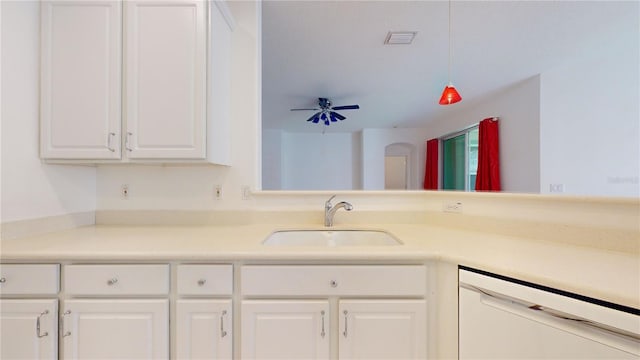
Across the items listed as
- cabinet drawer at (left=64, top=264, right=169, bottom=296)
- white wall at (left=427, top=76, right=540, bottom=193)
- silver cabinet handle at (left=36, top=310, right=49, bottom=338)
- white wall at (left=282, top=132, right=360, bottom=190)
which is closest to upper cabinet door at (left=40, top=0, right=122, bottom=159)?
cabinet drawer at (left=64, top=264, right=169, bottom=296)

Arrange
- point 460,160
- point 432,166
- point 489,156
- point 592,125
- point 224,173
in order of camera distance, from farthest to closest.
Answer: point 432,166 → point 460,160 → point 489,156 → point 592,125 → point 224,173

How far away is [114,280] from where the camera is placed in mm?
1039

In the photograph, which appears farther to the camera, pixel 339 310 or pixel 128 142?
pixel 128 142

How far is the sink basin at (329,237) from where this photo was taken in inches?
62.1

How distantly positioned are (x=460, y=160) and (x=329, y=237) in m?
4.44

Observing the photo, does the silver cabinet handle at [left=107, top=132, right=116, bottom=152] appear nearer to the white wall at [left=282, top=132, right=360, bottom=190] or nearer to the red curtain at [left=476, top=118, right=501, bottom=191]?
the red curtain at [left=476, top=118, right=501, bottom=191]

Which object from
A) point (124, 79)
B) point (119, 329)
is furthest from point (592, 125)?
point (119, 329)

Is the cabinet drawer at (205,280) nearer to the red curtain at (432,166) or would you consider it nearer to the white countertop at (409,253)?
the white countertop at (409,253)

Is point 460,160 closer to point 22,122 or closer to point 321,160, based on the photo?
point 321,160

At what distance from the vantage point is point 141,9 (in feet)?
4.48

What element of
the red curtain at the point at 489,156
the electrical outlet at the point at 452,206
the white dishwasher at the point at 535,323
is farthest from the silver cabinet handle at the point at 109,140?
the red curtain at the point at 489,156

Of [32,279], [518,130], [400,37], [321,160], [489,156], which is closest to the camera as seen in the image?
[32,279]

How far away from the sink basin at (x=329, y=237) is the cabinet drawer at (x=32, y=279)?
95cm

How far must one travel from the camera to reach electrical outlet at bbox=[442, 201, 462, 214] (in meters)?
1.57
